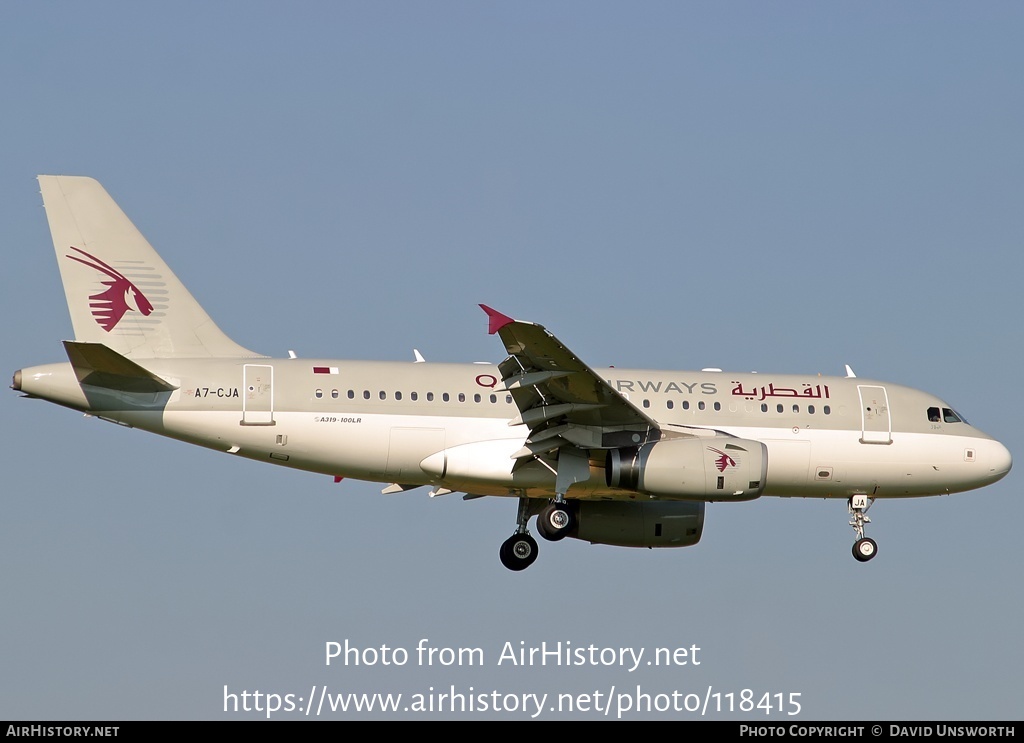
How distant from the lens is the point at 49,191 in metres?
31.8

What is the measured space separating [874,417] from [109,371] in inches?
632

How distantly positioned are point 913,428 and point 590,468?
7.64 m

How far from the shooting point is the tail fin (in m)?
31.4

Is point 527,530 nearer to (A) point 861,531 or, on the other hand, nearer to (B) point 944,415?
(A) point 861,531

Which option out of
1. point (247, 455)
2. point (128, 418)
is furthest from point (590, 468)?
point (128, 418)

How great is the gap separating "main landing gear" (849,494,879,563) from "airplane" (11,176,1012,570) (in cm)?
4

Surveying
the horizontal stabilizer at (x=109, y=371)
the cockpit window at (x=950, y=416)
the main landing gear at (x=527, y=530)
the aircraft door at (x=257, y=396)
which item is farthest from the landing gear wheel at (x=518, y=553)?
the cockpit window at (x=950, y=416)

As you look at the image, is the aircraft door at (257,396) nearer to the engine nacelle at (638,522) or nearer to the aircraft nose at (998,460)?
the engine nacelle at (638,522)

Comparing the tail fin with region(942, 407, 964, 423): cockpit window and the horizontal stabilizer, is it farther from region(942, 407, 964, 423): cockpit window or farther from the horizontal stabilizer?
region(942, 407, 964, 423): cockpit window

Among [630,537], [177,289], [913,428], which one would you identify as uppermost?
[177,289]

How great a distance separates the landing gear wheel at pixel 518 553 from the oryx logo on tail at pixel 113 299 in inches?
352

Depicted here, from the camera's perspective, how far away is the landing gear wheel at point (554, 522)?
3194cm
